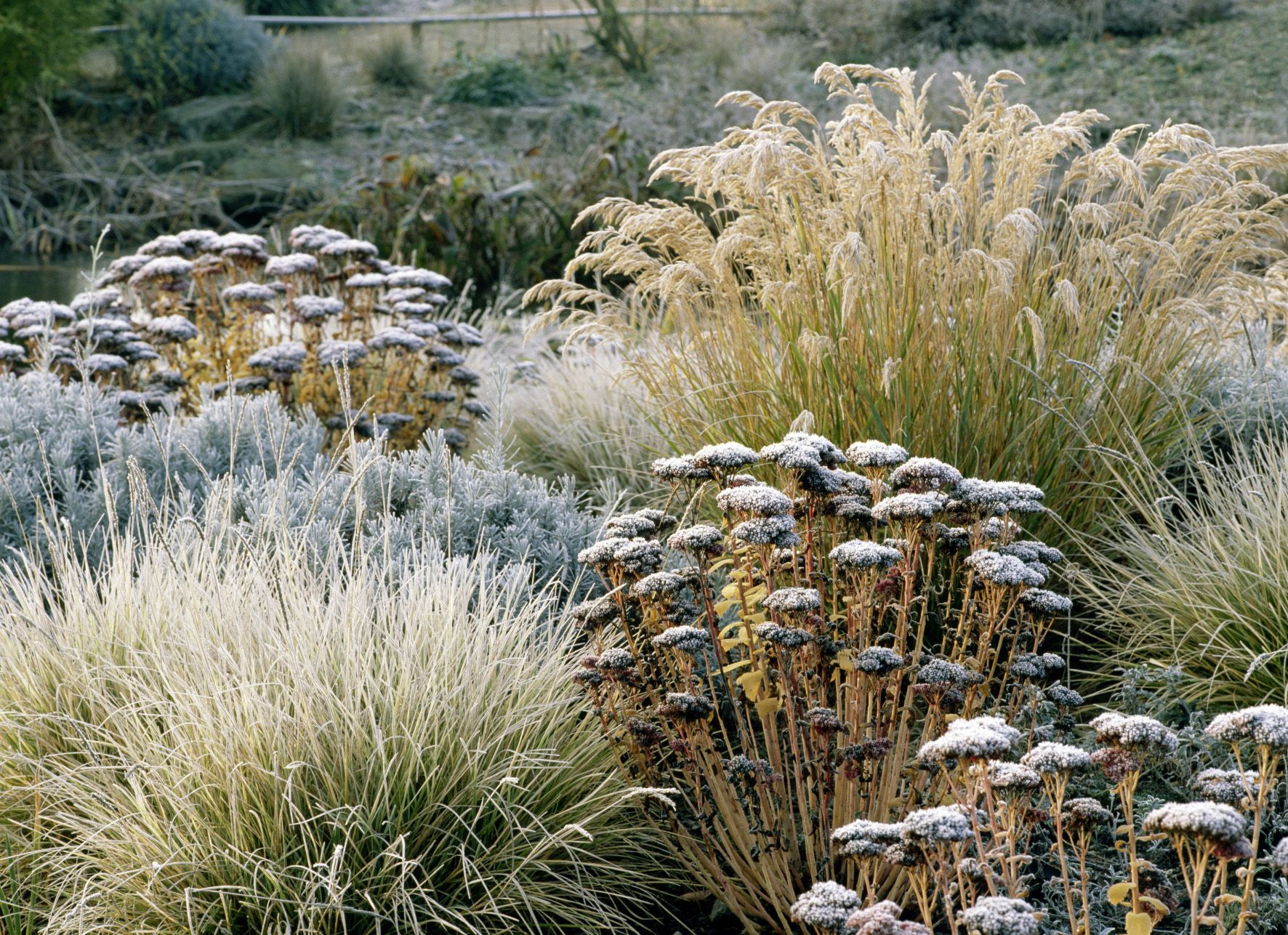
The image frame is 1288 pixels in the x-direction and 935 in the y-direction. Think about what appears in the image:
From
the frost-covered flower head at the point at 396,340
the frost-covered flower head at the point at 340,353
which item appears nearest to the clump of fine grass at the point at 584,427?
the frost-covered flower head at the point at 396,340

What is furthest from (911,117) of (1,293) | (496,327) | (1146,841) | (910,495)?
(1,293)

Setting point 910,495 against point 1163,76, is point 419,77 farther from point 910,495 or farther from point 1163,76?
point 910,495

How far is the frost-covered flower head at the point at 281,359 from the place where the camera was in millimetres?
4410

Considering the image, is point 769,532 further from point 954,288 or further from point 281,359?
point 281,359

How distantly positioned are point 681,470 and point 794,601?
42 cm

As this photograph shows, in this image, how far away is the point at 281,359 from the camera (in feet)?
14.6

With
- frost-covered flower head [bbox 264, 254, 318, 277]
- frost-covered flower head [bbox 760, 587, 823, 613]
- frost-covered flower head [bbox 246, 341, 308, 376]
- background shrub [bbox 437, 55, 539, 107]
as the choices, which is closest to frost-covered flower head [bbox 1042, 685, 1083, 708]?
frost-covered flower head [bbox 760, 587, 823, 613]

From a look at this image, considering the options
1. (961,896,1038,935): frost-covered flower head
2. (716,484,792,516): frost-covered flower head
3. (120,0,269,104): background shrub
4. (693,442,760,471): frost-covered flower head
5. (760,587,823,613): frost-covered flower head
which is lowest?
(961,896,1038,935): frost-covered flower head

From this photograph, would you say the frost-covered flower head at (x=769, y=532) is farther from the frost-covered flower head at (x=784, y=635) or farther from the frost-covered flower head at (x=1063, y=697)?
the frost-covered flower head at (x=1063, y=697)

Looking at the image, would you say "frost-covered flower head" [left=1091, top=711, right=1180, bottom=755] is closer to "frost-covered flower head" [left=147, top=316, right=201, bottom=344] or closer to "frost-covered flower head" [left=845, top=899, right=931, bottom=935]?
"frost-covered flower head" [left=845, top=899, right=931, bottom=935]

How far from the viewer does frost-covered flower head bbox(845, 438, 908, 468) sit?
7.79 ft

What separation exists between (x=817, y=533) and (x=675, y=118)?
1180 centimetres

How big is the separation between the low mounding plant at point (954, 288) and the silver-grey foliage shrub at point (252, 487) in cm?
71

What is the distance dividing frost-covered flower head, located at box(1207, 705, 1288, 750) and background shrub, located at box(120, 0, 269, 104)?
19.3 meters
